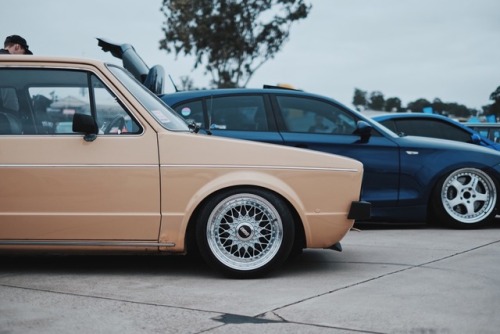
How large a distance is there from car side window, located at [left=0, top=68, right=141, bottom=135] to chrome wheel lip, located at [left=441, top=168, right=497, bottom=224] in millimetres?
4399

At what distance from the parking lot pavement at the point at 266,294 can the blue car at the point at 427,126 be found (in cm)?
405

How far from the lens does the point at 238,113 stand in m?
8.59

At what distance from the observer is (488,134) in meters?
13.1

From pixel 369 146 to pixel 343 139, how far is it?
294mm

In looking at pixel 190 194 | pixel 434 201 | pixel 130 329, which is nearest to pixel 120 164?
pixel 190 194

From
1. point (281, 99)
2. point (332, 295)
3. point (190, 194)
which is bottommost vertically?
point (332, 295)

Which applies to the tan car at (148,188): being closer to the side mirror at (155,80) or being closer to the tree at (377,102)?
the side mirror at (155,80)

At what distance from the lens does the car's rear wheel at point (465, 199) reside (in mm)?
8852

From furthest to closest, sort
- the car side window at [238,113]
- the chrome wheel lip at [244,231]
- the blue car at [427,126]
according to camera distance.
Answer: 1. the blue car at [427,126]
2. the car side window at [238,113]
3. the chrome wheel lip at [244,231]

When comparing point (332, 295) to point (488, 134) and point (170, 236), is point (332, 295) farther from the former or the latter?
point (488, 134)

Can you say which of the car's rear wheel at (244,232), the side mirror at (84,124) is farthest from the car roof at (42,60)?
the car's rear wheel at (244,232)

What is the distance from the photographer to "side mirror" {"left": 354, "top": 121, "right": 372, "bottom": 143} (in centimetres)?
836

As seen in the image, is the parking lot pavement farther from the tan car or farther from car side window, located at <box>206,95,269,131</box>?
car side window, located at <box>206,95,269,131</box>

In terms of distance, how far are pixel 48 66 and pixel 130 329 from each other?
2462mm
